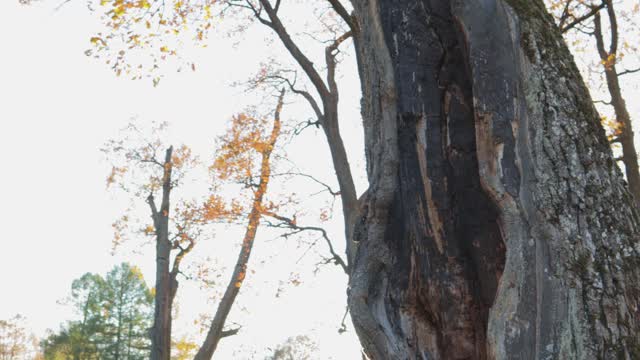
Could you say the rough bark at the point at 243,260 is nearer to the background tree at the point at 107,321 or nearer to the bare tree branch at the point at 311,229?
the bare tree branch at the point at 311,229

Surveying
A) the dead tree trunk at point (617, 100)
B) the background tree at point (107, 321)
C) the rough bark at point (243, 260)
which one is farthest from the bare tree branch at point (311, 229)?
the background tree at point (107, 321)

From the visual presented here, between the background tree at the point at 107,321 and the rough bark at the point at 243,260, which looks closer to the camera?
the rough bark at the point at 243,260

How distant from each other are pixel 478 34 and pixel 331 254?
30.5 feet

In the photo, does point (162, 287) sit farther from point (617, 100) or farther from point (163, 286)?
point (617, 100)

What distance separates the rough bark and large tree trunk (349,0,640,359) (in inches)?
356

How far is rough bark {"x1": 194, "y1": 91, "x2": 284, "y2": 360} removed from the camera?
11.6 metres

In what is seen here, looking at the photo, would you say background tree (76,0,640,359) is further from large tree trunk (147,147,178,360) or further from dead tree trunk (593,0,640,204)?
large tree trunk (147,147,178,360)

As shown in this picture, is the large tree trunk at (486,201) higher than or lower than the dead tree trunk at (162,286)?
lower

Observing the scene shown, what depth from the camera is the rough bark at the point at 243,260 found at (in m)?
11.6

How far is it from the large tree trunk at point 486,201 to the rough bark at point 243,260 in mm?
9048

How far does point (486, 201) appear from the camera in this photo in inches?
108

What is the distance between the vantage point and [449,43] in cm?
303

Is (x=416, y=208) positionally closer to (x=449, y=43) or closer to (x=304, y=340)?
(x=449, y=43)

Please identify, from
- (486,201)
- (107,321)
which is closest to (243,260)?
(486,201)
